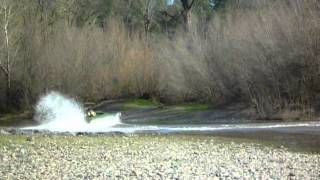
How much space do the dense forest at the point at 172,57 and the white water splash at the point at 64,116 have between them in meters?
4.74

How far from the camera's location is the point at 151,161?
61.0 feet

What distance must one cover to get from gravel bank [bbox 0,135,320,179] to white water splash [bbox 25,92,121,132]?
18.3 meters

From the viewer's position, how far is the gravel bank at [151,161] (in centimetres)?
1545

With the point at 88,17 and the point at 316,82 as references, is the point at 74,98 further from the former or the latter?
the point at 316,82

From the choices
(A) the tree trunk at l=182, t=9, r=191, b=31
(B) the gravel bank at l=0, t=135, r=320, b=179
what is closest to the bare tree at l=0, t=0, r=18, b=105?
(A) the tree trunk at l=182, t=9, r=191, b=31

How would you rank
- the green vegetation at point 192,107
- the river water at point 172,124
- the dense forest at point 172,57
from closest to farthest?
1. the river water at point 172,124
2. the dense forest at point 172,57
3. the green vegetation at point 192,107

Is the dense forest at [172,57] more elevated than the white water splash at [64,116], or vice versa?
the dense forest at [172,57]

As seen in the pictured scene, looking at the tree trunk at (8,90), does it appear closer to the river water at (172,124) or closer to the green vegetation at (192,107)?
the river water at (172,124)

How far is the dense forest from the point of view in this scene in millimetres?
43938

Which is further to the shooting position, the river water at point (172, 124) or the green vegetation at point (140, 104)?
the green vegetation at point (140, 104)

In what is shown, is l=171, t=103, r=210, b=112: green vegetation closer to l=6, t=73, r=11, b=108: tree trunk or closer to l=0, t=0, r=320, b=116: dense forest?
l=0, t=0, r=320, b=116: dense forest

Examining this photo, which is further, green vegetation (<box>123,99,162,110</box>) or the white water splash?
green vegetation (<box>123,99,162,110</box>)

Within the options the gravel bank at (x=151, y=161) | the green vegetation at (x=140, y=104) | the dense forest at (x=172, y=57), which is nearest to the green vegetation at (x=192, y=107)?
the dense forest at (x=172, y=57)

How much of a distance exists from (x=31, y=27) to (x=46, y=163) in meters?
45.1
